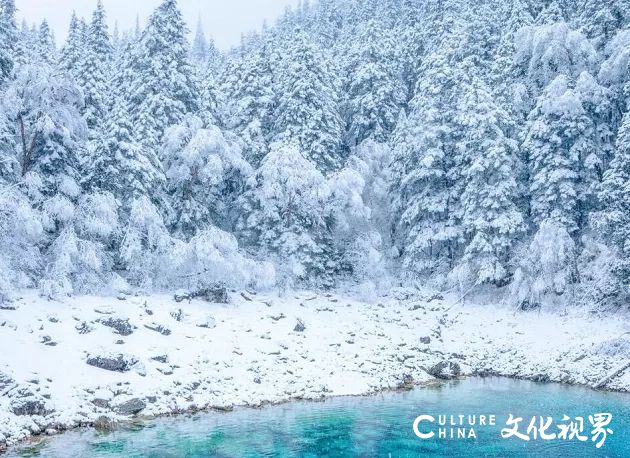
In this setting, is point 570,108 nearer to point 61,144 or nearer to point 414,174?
point 414,174

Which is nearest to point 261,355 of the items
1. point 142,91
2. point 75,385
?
point 75,385

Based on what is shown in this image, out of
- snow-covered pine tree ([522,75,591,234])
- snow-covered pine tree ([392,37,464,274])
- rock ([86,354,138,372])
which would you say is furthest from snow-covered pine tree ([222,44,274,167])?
rock ([86,354,138,372])

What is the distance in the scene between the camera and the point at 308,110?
33656 mm

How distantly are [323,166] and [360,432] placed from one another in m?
18.8

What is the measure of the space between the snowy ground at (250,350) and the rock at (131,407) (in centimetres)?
3

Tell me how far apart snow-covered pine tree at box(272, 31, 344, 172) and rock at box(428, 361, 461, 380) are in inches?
535

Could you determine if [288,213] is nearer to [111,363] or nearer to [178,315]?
[178,315]

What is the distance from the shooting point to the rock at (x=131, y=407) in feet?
55.7

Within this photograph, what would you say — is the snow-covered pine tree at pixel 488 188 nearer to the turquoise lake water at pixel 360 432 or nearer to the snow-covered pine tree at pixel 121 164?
the turquoise lake water at pixel 360 432

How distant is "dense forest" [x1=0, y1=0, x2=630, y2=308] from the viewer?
24906mm

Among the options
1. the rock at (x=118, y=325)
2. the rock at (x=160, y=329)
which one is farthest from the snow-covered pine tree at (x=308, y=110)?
the rock at (x=118, y=325)

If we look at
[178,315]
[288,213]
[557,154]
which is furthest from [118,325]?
[557,154]

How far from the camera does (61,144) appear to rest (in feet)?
82.9

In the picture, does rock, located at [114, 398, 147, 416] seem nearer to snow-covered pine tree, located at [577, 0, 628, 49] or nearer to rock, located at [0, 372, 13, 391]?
rock, located at [0, 372, 13, 391]
